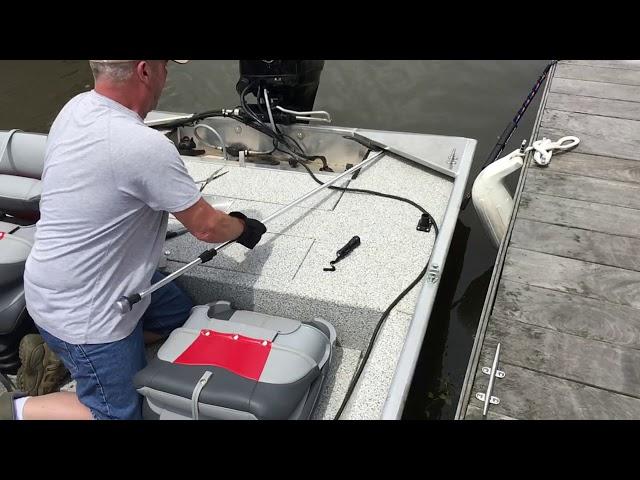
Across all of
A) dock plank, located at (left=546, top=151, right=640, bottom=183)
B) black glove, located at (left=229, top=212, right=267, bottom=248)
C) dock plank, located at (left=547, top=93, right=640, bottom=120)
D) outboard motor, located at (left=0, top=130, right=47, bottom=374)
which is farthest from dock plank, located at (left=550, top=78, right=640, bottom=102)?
outboard motor, located at (left=0, top=130, right=47, bottom=374)

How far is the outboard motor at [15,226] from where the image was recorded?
217 cm

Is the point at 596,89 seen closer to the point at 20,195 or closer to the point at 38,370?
the point at 20,195

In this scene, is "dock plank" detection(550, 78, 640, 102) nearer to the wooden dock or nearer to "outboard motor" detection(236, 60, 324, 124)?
the wooden dock

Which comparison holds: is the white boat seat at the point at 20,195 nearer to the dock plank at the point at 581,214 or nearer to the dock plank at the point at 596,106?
the dock plank at the point at 581,214

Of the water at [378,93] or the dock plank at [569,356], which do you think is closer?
the dock plank at [569,356]

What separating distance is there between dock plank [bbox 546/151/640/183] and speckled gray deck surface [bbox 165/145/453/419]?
27.5 inches

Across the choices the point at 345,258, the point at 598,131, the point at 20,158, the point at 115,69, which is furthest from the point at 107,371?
the point at 598,131

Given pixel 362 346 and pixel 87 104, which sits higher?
pixel 87 104

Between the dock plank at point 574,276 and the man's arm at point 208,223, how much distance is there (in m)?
1.32

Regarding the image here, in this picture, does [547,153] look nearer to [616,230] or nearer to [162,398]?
[616,230]

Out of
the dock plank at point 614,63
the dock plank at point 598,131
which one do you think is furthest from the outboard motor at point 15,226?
the dock plank at point 614,63

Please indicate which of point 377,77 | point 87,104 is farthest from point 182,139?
point 377,77

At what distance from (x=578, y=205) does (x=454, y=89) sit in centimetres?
425

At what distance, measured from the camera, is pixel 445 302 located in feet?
12.2
